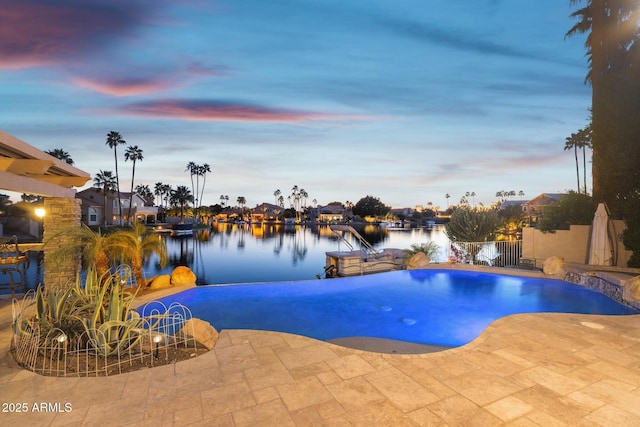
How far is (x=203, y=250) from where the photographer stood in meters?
34.3

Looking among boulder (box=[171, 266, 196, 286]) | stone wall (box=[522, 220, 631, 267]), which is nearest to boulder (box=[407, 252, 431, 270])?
stone wall (box=[522, 220, 631, 267])

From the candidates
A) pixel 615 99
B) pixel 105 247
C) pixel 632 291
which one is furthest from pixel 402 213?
pixel 105 247

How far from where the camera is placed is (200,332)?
5090 millimetres

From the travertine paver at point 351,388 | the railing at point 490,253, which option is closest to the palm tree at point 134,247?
the travertine paver at point 351,388

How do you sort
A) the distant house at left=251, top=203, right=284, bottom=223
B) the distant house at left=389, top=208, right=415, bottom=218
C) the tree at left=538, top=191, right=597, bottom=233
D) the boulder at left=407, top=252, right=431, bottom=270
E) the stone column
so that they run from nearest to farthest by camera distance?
1. the stone column
2. the boulder at left=407, top=252, right=431, bottom=270
3. the tree at left=538, top=191, right=597, bottom=233
4. the distant house at left=389, top=208, right=415, bottom=218
5. the distant house at left=251, top=203, right=284, bottom=223

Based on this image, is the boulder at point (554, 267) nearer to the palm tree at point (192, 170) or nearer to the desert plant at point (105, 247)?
the desert plant at point (105, 247)

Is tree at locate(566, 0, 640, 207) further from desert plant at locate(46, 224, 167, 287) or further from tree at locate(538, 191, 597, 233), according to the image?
desert plant at locate(46, 224, 167, 287)

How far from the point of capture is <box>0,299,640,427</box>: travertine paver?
3.10 m

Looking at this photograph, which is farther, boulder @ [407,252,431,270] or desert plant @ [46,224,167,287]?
boulder @ [407,252,431,270]

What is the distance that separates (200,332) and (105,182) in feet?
184

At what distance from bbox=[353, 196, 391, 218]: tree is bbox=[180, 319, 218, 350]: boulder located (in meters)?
102

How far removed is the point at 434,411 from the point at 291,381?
1.58 metres

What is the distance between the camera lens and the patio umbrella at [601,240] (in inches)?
443

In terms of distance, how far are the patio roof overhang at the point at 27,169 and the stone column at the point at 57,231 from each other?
35cm
